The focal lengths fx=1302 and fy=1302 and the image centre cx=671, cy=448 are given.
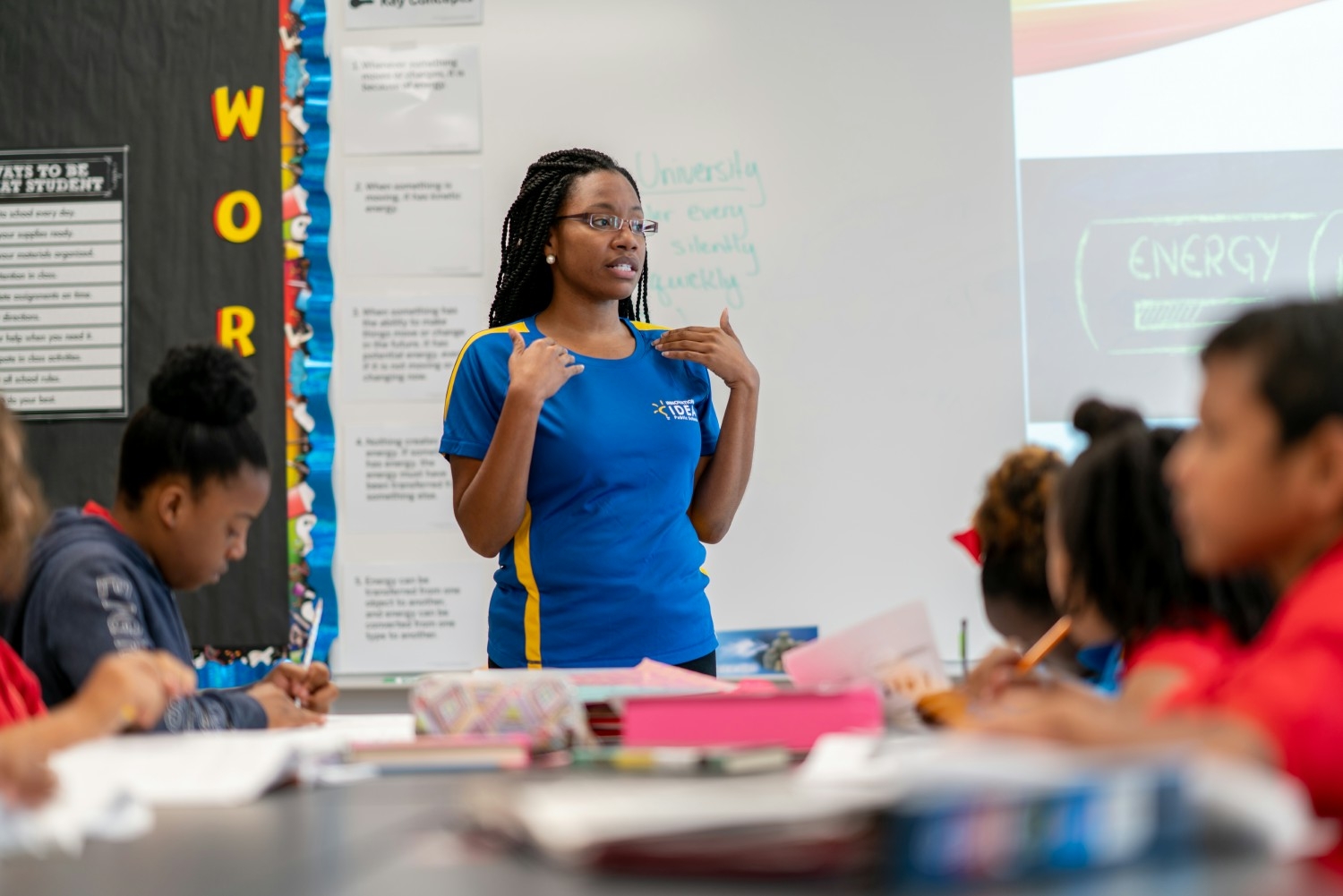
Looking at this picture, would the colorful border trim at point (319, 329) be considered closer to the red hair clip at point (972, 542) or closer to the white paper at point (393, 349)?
the white paper at point (393, 349)

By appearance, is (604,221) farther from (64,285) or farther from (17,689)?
(64,285)

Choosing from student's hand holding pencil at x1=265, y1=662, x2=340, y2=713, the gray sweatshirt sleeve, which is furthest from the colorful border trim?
the gray sweatshirt sleeve

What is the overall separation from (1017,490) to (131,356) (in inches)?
81.5

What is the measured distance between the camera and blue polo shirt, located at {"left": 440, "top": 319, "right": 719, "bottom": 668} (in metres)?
1.92

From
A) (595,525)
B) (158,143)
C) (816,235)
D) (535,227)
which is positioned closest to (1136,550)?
(595,525)

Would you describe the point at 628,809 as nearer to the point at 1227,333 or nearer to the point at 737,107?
the point at 1227,333

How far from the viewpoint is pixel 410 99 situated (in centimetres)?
293

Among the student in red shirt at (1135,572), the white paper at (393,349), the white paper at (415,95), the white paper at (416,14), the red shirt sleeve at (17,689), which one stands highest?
the white paper at (416,14)

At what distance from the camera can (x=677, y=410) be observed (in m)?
2.04

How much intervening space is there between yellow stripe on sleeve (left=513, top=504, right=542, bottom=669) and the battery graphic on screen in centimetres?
152

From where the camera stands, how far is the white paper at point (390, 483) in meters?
2.89

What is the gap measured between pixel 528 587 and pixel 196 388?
559 millimetres

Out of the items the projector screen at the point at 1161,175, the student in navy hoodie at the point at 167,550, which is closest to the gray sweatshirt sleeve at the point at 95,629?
the student in navy hoodie at the point at 167,550

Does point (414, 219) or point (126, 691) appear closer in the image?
point (126, 691)
